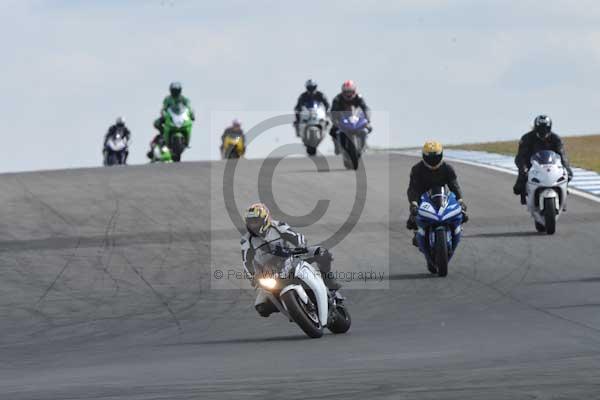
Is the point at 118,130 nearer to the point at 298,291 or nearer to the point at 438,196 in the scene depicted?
the point at 438,196

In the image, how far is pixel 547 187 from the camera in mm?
20672

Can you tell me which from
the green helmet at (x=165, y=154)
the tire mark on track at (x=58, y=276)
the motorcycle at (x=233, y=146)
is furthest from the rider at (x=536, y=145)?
the motorcycle at (x=233, y=146)

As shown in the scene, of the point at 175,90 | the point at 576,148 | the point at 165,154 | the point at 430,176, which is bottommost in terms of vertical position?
the point at 430,176

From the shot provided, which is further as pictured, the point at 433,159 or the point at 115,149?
the point at 115,149

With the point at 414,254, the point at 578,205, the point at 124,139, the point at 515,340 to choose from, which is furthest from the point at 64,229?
the point at 124,139

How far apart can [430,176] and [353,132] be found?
861 centimetres

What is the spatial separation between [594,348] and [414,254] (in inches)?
343

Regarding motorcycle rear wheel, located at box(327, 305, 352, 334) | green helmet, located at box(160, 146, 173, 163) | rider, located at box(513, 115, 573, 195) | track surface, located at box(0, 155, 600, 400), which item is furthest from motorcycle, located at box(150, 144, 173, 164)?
motorcycle rear wheel, located at box(327, 305, 352, 334)

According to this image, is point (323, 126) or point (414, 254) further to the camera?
point (323, 126)

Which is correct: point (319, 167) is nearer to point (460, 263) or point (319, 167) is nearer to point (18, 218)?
point (18, 218)

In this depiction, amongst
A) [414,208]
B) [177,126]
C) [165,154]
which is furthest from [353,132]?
[165,154]

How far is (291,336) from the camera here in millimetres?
13281

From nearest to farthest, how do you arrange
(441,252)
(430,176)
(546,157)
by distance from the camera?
(441,252) < (430,176) < (546,157)

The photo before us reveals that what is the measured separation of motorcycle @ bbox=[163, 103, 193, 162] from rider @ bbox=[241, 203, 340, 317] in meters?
19.3
